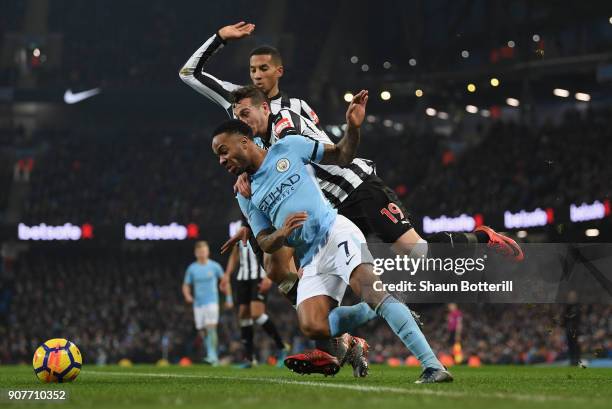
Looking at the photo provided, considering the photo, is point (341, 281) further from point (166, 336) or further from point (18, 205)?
point (18, 205)

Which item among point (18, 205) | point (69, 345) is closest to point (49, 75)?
point (18, 205)

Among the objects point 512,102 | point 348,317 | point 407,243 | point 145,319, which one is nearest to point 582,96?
point 512,102

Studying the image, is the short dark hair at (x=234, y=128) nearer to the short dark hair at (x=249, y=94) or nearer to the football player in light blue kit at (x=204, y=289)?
the short dark hair at (x=249, y=94)

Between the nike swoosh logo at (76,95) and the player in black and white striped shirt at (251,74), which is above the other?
the nike swoosh logo at (76,95)

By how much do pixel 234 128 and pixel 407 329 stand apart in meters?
1.84

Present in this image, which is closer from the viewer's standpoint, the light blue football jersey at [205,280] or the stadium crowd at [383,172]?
the light blue football jersey at [205,280]

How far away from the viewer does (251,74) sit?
8.53 meters

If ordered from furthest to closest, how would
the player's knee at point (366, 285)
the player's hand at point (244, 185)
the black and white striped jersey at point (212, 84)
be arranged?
1. the black and white striped jersey at point (212, 84)
2. the player's hand at point (244, 185)
3. the player's knee at point (366, 285)

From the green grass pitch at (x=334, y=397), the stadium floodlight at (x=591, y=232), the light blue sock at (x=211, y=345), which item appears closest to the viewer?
the green grass pitch at (x=334, y=397)

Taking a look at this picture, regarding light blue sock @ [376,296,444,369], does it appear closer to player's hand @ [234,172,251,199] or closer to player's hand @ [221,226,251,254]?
player's hand @ [234,172,251,199]

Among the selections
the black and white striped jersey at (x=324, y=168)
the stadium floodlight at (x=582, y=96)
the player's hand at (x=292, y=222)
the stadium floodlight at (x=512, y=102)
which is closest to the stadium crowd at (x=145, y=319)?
the stadium floodlight at (x=512, y=102)

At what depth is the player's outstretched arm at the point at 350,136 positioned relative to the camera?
6527mm

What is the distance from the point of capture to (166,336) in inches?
1287

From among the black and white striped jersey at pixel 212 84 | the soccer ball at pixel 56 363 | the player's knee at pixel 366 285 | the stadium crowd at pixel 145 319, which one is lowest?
the stadium crowd at pixel 145 319
